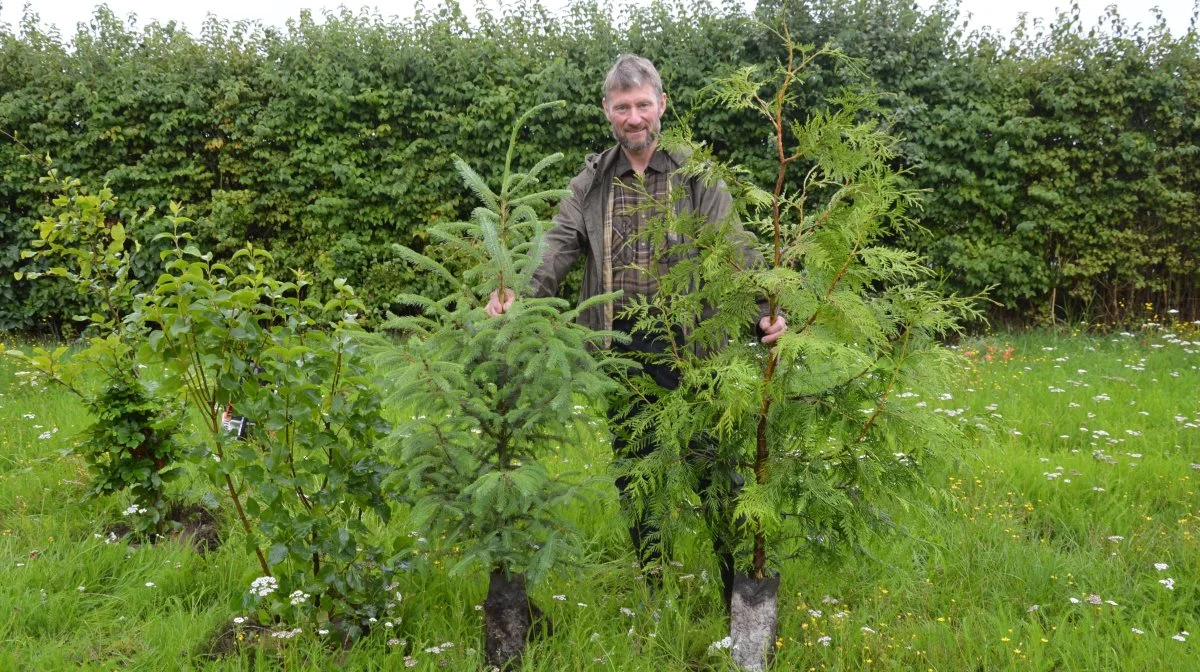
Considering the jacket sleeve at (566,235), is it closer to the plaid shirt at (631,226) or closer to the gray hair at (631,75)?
the plaid shirt at (631,226)

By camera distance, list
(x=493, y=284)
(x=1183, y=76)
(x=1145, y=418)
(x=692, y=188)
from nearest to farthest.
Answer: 1. (x=493, y=284)
2. (x=692, y=188)
3. (x=1145, y=418)
4. (x=1183, y=76)

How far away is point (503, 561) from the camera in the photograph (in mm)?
2721

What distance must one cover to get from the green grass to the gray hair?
1.55 meters

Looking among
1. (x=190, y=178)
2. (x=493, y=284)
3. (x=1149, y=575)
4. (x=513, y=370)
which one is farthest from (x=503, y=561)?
(x=190, y=178)

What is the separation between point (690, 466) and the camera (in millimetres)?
2859

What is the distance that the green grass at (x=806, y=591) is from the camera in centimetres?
274

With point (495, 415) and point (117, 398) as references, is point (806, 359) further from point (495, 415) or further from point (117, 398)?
point (117, 398)

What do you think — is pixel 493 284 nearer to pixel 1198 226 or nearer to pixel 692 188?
pixel 692 188

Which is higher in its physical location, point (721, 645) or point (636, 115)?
point (636, 115)

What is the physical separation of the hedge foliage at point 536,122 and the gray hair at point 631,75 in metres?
5.09

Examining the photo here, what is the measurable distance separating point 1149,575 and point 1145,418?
2355mm

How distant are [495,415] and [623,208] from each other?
965 mm

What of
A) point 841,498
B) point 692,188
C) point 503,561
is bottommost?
point 503,561

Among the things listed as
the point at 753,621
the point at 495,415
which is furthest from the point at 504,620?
the point at 753,621
